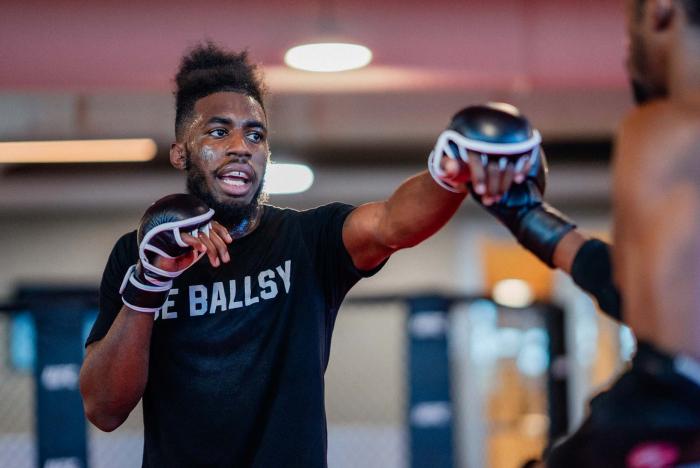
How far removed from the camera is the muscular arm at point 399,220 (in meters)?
1.69

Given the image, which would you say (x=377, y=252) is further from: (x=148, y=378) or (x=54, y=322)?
(x=54, y=322)

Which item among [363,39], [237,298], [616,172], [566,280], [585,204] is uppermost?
[363,39]

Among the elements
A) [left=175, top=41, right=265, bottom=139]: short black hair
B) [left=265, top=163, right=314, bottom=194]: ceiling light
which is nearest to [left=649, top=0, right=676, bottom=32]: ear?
[left=175, top=41, right=265, bottom=139]: short black hair

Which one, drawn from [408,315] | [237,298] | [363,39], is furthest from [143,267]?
[363,39]

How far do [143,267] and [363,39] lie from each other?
3145 millimetres

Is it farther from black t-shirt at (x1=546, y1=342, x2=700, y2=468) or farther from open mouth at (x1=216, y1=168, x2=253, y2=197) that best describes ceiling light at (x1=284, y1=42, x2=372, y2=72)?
black t-shirt at (x1=546, y1=342, x2=700, y2=468)

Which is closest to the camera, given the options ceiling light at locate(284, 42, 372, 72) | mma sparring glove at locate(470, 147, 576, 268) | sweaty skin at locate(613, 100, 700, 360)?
sweaty skin at locate(613, 100, 700, 360)

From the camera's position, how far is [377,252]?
182 cm

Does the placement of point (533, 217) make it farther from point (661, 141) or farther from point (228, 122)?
point (228, 122)

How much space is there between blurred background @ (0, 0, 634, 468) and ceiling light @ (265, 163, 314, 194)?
5 cm

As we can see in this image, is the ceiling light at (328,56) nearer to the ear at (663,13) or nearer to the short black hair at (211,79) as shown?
the short black hair at (211,79)

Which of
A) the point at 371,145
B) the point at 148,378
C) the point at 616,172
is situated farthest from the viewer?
the point at 371,145

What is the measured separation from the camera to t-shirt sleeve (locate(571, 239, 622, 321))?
1.45 meters

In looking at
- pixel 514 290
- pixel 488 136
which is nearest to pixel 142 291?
pixel 488 136
